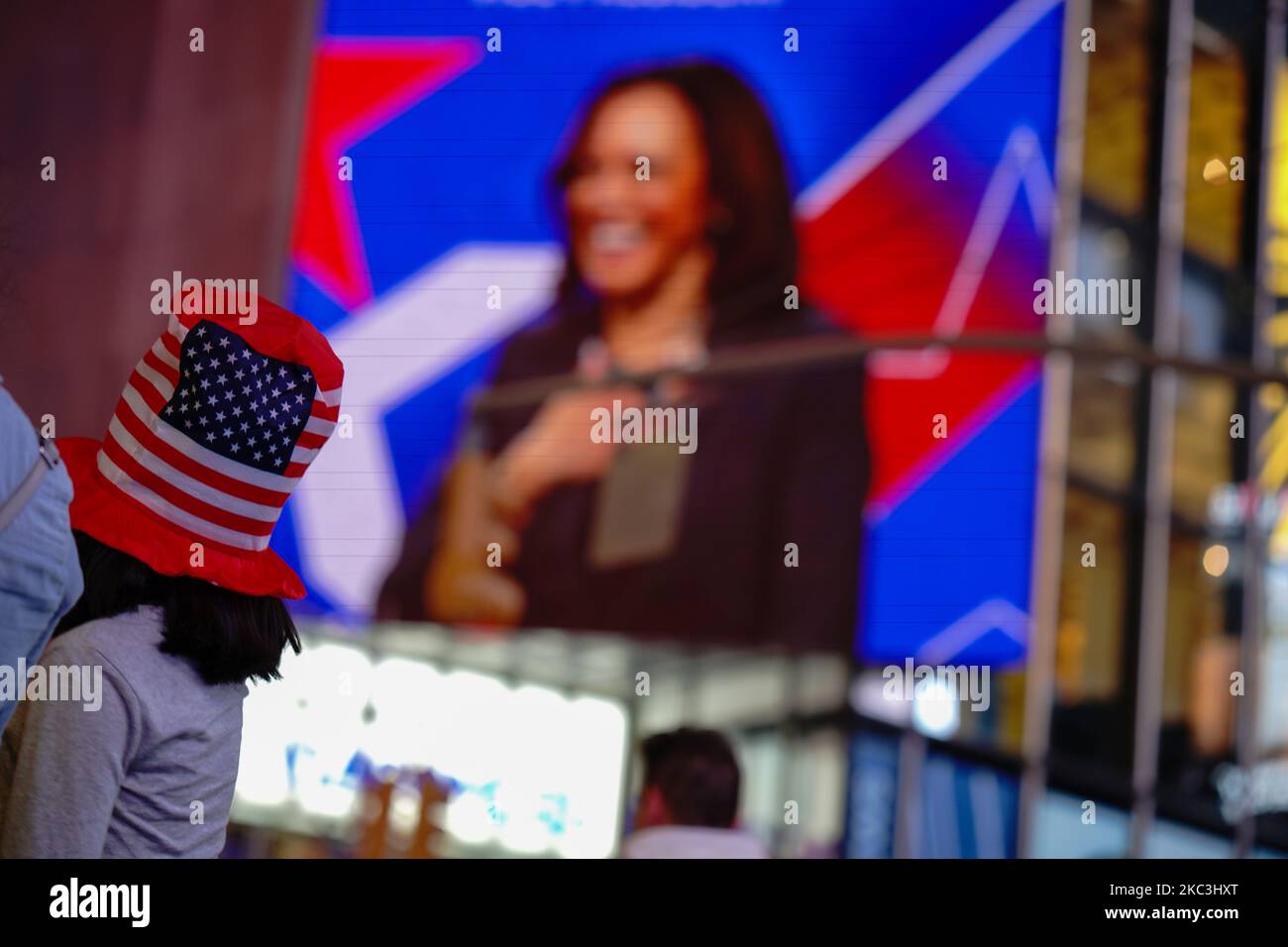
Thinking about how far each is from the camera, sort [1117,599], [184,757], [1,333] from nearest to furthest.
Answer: [184,757], [1,333], [1117,599]

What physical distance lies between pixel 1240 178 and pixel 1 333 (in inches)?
477

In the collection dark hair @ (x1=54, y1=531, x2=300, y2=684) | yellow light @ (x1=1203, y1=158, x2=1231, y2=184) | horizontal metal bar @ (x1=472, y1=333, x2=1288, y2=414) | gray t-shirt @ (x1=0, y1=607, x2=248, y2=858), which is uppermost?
yellow light @ (x1=1203, y1=158, x2=1231, y2=184)

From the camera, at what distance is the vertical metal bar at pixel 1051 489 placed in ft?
40.0

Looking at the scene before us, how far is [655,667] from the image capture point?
11.2 meters

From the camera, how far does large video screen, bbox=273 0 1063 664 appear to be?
422 inches

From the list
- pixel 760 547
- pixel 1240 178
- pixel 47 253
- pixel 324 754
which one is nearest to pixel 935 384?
pixel 760 547

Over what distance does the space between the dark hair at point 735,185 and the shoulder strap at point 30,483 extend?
8908 millimetres

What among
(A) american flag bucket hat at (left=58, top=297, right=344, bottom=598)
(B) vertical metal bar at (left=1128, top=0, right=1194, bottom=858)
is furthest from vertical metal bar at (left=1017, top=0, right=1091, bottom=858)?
(A) american flag bucket hat at (left=58, top=297, right=344, bottom=598)

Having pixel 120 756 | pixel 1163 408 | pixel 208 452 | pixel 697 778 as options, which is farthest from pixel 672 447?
pixel 120 756

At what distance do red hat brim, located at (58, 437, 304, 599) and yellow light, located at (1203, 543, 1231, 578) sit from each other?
38.2 ft

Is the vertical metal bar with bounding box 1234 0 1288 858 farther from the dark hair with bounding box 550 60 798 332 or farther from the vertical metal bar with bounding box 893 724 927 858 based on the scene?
the dark hair with bounding box 550 60 798 332

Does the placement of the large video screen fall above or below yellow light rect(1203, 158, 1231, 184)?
below

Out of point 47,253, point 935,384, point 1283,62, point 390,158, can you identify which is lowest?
point 47,253
